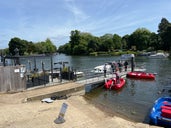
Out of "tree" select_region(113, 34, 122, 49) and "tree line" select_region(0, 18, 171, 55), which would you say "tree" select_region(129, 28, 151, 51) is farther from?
"tree" select_region(113, 34, 122, 49)

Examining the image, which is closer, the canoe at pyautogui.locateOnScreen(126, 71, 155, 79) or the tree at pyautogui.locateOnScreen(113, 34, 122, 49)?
the canoe at pyautogui.locateOnScreen(126, 71, 155, 79)

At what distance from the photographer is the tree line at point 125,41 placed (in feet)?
273

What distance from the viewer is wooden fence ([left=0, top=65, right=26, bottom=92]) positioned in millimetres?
15711

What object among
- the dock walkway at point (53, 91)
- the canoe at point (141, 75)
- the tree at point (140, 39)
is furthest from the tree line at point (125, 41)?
the dock walkway at point (53, 91)

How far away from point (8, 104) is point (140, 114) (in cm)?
847

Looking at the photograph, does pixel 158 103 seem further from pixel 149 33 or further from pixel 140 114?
pixel 149 33

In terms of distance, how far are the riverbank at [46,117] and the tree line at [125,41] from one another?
72897 mm

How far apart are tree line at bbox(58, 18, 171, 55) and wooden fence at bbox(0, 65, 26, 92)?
71137 millimetres

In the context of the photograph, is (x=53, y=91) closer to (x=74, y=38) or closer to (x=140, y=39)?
(x=140, y=39)

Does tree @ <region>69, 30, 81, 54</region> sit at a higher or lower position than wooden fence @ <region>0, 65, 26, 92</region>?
higher

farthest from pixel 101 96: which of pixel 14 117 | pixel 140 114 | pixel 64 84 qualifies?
pixel 14 117

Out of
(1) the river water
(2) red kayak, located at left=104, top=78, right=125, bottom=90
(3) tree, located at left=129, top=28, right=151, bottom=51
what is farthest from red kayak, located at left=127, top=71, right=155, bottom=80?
(3) tree, located at left=129, top=28, right=151, bottom=51

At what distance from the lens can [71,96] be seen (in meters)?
16.4

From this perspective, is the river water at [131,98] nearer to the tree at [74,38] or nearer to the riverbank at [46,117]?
the riverbank at [46,117]
